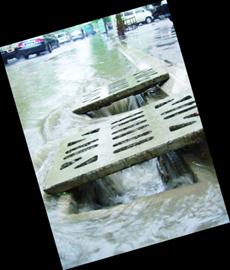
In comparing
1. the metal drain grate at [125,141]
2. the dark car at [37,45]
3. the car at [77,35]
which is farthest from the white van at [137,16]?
the metal drain grate at [125,141]

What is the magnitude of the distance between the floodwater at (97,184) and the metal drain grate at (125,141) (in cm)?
11

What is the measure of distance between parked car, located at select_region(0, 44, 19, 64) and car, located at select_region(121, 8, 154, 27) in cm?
76

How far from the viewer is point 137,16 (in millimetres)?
2373

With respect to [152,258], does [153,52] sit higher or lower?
higher

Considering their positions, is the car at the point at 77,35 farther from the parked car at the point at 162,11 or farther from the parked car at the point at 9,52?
the parked car at the point at 162,11

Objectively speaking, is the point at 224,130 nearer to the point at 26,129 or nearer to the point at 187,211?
the point at 187,211

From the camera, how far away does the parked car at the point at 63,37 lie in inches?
92.5

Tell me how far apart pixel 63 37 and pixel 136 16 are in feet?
1.69

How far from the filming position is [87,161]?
2.42m

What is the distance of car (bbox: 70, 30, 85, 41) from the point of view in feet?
7.80

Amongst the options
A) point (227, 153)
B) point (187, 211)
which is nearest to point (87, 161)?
point (187, 211)

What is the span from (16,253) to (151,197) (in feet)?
3.10

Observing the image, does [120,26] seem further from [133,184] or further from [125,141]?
[133,184]

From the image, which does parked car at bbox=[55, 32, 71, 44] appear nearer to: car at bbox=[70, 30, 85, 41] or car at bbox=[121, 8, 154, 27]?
car at bbox=[70, 30, 85, 41]
